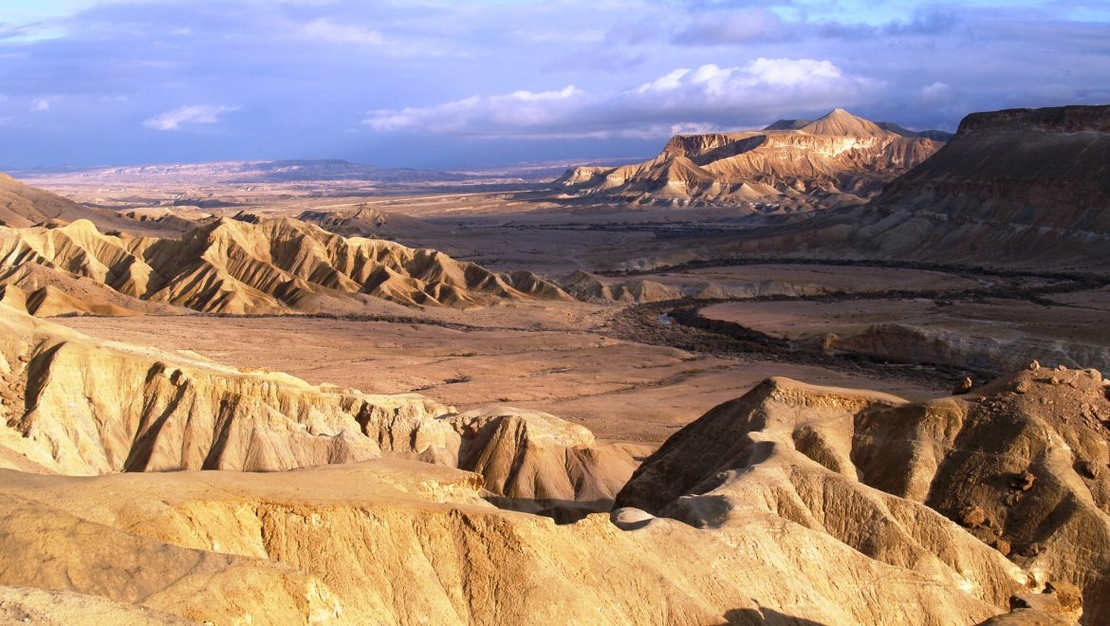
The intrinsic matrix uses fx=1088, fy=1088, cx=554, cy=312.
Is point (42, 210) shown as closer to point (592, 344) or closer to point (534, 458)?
point (592, 344)

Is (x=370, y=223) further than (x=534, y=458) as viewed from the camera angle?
Yes

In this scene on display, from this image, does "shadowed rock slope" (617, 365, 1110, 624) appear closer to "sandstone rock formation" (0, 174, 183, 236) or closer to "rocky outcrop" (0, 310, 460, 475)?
"rocky outcrop" (0, 310, 460, 475)

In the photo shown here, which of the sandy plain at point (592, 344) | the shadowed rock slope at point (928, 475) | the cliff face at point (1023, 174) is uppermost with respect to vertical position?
the cliff face at point (1023, 174)

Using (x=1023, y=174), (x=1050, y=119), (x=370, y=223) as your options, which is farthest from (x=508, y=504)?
(x=370, y=223)

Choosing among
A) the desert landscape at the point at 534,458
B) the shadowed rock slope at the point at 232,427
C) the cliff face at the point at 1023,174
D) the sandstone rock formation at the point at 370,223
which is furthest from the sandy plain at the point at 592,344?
the sandstone rock formation at the point at 370,223

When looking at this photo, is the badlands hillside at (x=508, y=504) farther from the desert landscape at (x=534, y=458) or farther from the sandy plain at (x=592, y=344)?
the sandy plain at (x=592, y=344)
